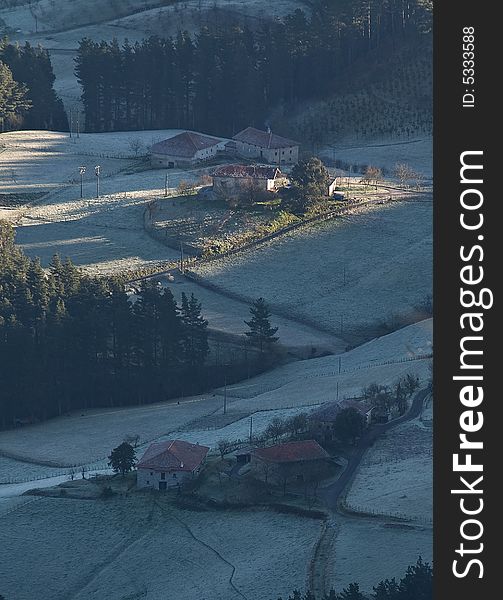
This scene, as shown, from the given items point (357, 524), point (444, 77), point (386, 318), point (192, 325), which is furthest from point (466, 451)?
point (386, 318)

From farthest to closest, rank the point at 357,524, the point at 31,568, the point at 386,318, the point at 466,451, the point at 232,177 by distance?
the point at 232,177
the point at 386,318
the point at 31,568
the point at 357,524
the point at 466,451

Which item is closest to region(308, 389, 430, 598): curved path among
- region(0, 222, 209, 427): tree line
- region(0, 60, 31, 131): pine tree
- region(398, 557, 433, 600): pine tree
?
region(398, 557, 433, 600): pine tree

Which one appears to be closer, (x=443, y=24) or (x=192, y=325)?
(x=443, y=24)

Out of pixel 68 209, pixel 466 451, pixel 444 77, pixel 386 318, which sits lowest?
pixel 466 451

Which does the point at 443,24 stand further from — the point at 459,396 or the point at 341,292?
the point at 341,292

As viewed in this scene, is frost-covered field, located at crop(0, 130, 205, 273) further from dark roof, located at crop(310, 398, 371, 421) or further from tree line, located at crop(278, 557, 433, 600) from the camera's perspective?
tree line, located at crop(278, 557, 433, 600)

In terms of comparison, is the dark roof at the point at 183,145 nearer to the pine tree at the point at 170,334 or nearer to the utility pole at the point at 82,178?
the utility pole at the point at 82,178

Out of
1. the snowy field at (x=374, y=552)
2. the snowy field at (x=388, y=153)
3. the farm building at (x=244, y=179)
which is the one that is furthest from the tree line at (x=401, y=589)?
the snowy field at (x=388, y=153)

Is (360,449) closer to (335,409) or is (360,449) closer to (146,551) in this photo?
(335,409)

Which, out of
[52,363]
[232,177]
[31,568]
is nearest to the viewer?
[31,568]
